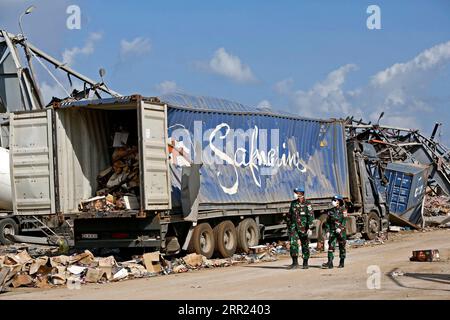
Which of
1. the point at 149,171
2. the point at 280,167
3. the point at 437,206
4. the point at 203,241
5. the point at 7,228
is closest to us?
the point at 149,171

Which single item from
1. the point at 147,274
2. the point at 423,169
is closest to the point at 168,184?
the point at 147,274

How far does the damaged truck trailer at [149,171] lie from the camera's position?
657 inches

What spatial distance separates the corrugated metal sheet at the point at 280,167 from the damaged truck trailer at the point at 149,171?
0.14 ft

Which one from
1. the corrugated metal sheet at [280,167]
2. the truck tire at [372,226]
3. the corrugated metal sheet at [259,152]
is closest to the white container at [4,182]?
the corrugated metal sheet at [259,152]

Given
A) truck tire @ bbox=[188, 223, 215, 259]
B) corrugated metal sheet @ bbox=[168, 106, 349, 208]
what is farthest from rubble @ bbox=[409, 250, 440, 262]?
corrugated metal sheet @ bbox=[168, 106, 349, 208]

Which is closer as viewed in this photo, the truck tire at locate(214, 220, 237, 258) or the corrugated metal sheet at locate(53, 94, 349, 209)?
the corrugated metal sheet at locate(53, 94, 349, 209)

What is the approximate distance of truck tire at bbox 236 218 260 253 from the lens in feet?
64.8

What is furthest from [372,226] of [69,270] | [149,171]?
[69,270]

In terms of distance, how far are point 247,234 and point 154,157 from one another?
4.67 meters

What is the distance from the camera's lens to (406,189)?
27844 millimetres

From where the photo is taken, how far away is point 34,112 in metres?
17.3

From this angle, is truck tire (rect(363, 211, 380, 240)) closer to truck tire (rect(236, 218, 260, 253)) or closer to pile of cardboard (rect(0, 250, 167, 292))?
truck tire (rect(236, 218, 260, 253))

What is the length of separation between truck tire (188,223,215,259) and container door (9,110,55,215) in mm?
3180

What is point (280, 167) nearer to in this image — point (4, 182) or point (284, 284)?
point (284, 284)
